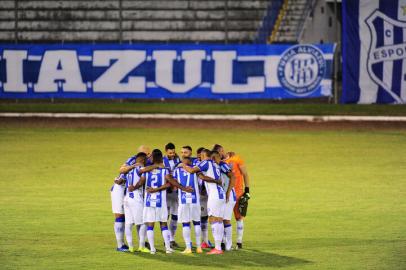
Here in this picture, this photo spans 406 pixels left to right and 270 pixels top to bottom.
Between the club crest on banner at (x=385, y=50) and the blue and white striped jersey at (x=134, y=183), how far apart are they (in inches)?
868

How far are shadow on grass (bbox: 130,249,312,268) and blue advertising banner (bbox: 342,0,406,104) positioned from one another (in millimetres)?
21353

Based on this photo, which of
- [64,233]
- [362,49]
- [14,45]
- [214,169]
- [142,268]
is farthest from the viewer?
[14,45]

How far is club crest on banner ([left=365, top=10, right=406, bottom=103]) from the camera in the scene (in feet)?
119

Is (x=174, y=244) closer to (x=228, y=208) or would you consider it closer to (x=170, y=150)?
(x=228, y=208)

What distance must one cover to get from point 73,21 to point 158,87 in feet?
20.5

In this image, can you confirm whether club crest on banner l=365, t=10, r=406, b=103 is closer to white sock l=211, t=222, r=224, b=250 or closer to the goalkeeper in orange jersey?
the goalkeeper in orange jersey

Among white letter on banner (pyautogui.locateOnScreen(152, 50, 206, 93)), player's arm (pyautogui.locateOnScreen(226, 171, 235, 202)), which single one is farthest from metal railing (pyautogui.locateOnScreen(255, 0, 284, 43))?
player's arm (pyautogui.locateOnScreen(226, 171, 235, 202))

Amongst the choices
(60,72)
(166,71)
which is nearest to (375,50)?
(166,71)

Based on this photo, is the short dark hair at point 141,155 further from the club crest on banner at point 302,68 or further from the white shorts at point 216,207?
the club crest on banner at point 302,68

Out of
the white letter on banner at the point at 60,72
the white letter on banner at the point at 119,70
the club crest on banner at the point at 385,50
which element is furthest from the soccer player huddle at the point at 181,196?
the white letter on banner at the point at 60,72

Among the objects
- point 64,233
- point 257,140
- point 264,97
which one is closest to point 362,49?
point 264,97

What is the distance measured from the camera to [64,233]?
58.7 ft

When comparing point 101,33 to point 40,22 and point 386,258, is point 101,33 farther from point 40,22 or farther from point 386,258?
point 386,258

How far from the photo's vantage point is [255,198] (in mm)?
21859
